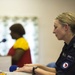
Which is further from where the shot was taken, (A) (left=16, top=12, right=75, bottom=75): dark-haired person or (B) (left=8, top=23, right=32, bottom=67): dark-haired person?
(B) (left=8, top=23, right=32, bottom=67): dark-haired person

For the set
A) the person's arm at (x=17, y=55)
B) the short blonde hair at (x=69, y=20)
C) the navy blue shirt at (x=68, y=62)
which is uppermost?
the short blonde hair at (x=69, y=20)

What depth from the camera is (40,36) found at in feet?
13.5

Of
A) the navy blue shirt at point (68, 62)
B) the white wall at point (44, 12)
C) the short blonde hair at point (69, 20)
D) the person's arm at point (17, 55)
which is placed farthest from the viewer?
the white wall at point (44, 12)

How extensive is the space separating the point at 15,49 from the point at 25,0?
1.74 metres

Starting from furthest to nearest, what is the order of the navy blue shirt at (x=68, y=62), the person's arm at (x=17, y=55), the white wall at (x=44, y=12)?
1. the white wall at (x=44, y=12)
2. the person's arm at (x=17, y=55)
3. the navy blue shirt at (x=68, y=62)

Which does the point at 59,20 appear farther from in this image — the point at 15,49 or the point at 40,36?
the point at 40,36

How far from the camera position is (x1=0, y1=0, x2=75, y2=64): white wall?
155 inches

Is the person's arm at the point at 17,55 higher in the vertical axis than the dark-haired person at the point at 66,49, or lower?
lower

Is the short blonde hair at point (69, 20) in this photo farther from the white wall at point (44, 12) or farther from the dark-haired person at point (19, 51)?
the white wall at point (44, 12)

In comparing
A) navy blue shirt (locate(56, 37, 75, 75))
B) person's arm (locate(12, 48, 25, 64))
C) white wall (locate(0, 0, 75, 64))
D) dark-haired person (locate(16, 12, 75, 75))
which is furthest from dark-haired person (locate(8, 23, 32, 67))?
white wall (locate(0, 0, 75, 64))

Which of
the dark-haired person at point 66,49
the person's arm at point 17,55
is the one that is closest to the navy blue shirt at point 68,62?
the dark-haired person at point 66,49

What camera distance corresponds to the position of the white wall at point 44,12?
3.95m

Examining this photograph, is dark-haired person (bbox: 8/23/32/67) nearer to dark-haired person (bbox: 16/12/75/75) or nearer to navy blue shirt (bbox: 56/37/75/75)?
dark-haired person (bbox: 16/12/75/75)

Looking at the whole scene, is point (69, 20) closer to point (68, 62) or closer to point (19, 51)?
point (68, 62)
